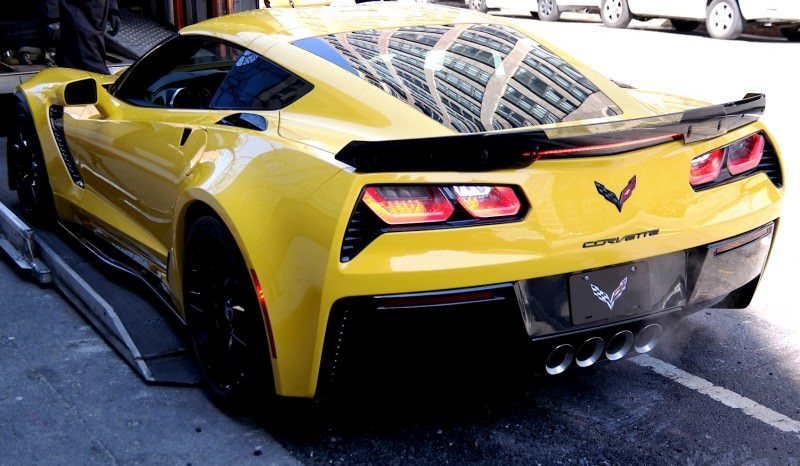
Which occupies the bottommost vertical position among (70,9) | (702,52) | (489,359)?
(702,52)

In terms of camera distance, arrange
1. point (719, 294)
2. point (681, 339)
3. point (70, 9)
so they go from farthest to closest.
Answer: point (70, 9)
point (681, 339)
point (719, 294)

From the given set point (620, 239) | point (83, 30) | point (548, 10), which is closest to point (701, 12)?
point (548, 10)

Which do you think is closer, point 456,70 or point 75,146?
point 456,70

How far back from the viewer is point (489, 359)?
289 centimetres

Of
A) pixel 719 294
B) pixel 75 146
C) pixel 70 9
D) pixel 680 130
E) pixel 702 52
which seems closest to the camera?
pixel 680 130

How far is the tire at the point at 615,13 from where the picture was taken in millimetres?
17328

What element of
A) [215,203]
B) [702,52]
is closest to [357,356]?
[215,203]

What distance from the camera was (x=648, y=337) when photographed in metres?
3.12

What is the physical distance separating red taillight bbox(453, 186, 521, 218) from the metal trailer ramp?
145cm

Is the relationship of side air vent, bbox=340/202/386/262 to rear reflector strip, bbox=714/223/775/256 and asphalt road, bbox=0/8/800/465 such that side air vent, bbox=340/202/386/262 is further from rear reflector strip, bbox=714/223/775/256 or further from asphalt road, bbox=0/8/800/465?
rear reflector strip, bbox=714/223/775/256

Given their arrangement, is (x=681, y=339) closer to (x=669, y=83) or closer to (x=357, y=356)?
(x=357, y=356)

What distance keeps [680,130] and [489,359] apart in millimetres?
950

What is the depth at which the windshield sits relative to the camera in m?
3.19

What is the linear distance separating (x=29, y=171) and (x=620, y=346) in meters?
3.67
